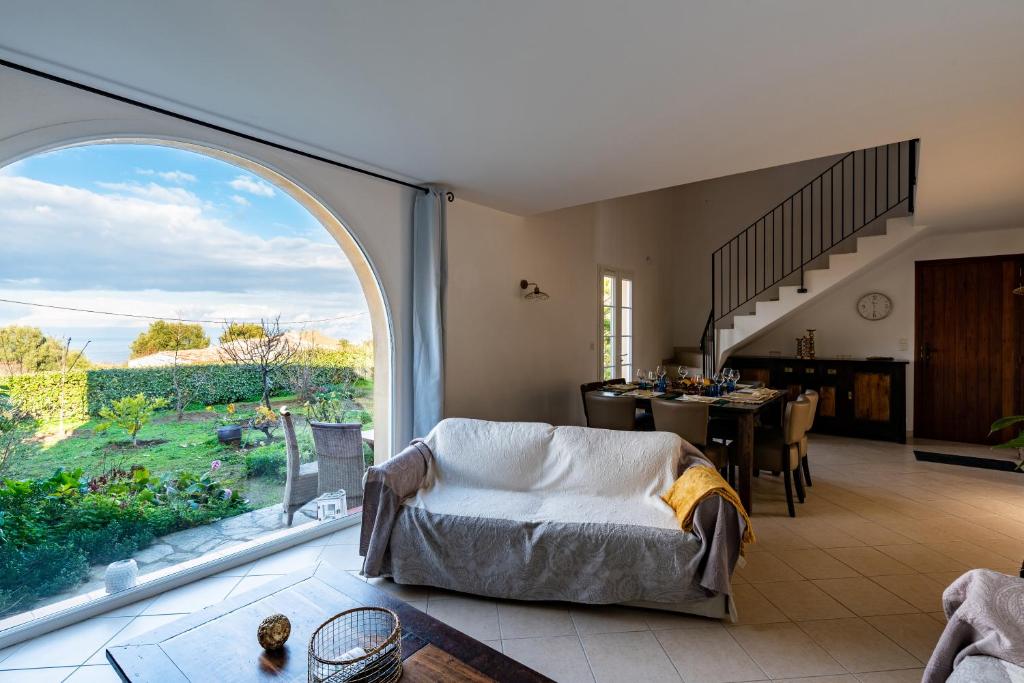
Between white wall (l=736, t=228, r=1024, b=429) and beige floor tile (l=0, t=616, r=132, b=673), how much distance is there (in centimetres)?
776

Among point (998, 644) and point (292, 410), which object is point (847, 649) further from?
Result: point (292, 410)

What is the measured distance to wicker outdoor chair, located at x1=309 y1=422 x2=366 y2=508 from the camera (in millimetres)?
3818

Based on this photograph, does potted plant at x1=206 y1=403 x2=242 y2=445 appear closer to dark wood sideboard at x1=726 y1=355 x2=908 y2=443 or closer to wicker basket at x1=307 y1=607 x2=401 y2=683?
wicker basket at x1=307 y1=607 x2=401 y2=683

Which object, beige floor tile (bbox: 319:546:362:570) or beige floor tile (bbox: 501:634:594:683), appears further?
beige floor tile (bbox: 319:546:362:570)

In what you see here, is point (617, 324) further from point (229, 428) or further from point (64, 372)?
point (64, 372)

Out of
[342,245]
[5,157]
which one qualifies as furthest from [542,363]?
[5,157]

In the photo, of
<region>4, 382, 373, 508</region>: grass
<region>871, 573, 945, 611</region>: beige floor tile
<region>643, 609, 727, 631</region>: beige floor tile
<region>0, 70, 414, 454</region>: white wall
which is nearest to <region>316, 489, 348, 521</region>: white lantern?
<region>4, 382, 373, 508</region>: grass

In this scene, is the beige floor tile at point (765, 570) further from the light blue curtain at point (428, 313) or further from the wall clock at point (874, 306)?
the wall clock at point (874, 306)

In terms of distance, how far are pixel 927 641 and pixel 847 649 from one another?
406 millimetres

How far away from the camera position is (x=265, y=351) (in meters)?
3.79

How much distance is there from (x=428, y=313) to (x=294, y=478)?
1596mm

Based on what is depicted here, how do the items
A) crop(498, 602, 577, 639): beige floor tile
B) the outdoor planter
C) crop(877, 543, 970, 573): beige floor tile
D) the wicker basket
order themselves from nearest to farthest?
the wicker basket → crop(498, 602, 577, 639): beige floor tile → crop(877, 543, 970, 573): beige floor tile → the outdoor planter

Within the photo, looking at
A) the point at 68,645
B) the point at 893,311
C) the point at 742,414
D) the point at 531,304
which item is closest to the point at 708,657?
the point at 742,414

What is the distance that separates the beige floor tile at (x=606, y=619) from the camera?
7.98 feet
